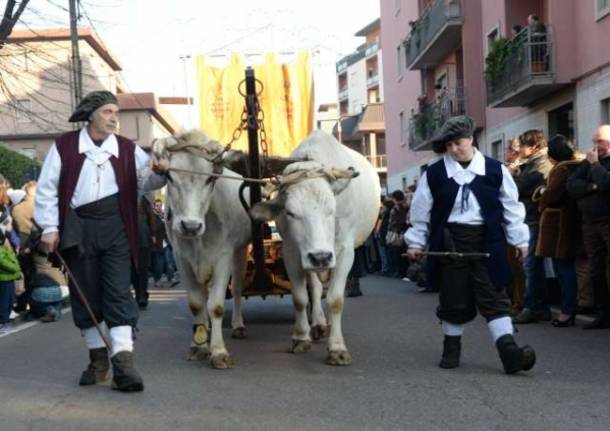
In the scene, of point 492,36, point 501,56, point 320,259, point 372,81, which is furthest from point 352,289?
point 372,81

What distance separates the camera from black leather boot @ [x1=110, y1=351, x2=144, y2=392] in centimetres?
645

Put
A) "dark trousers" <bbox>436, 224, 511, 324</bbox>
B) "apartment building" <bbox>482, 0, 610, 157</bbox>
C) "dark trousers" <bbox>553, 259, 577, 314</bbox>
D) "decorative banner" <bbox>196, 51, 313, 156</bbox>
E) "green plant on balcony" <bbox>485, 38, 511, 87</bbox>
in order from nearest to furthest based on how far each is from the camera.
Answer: "dark trousers" <bbox>436, 224, 511, 324</bbox>, "dark trousers" <bbox>553, 259, 577, 314</bbox>, "decorative banner" <bbox>196, 51, 313, 156</bbox>, "apartment building" <bbox>482, 0, 610, 157</bbox>, "green plant on balcony" <bbox>485, 38, 511, 87</bbox>

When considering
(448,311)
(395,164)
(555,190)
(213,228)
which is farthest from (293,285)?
(395,164)

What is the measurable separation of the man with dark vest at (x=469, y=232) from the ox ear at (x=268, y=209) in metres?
1.09

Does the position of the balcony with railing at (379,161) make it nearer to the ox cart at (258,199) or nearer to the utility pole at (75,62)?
the utility pole at (75,62)

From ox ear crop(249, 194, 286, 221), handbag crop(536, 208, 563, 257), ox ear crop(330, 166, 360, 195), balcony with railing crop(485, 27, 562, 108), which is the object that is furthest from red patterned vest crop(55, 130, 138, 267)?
balcony with railing crop(485, 27, 562, 108)

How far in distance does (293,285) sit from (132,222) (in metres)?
1.98

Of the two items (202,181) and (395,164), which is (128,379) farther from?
(395,164)

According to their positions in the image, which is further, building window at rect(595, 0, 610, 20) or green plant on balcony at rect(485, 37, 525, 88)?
green plant on balcony at rect(485, 37, 525, 88)

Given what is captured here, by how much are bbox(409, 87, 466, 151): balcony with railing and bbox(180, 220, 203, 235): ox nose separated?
22.1 meters

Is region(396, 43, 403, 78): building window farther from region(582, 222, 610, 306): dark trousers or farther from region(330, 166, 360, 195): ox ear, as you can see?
region(330, 166, 360, 195): ox ear

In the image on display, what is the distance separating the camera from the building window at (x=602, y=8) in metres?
18.4

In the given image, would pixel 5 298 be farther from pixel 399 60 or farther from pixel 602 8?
pixel 399 60

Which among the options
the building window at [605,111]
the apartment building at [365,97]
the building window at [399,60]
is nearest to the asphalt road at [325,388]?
the building window at [605,111]
